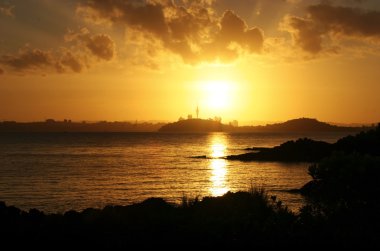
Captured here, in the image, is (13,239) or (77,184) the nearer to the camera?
(13,239)

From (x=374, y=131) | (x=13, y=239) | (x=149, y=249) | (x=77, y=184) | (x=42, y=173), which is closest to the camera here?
(x=149, y=249)

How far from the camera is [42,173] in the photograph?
7394 cm

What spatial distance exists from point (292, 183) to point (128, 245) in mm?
47433

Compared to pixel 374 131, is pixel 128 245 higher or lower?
lower

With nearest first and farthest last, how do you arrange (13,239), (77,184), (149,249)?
(149,249) < (13,239) < (77,184)

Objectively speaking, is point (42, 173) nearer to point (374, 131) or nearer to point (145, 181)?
point (145, 181)

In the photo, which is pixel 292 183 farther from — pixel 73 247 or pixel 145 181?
pixel 73 247

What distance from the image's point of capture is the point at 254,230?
16172 mm

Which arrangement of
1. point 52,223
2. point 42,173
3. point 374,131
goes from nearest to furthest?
point 52,223, point 374,131, point 42,173

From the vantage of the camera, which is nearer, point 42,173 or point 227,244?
point 227,244

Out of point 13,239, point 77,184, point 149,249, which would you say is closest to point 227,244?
point 149,249

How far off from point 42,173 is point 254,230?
208ft

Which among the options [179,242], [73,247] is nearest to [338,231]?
[179,242]

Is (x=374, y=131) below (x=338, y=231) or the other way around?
the other way around
